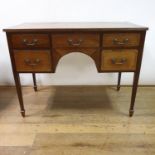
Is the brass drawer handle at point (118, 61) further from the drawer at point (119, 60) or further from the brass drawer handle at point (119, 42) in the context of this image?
the brass drawer handle at point (119, 42)

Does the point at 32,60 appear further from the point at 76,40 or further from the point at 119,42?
the point at 119,42

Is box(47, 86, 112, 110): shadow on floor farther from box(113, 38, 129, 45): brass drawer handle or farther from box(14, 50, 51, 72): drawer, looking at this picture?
box(113, 38, 129, 45): brass drawer handle

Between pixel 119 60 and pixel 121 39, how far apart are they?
15cm

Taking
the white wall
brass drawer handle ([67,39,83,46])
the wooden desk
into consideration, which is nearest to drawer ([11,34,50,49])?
the wooden desk

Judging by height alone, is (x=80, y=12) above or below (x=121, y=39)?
above

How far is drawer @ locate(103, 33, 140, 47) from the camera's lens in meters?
1.21

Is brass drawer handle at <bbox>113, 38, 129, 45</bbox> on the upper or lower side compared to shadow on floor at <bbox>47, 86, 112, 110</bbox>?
upper

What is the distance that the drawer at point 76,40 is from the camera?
1.22m

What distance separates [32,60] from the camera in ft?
4.25

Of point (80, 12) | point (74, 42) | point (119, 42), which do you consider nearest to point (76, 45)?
point (74, 42)

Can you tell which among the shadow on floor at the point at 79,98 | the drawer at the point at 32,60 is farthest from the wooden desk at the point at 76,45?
the shadow on floor at the point at 79,98

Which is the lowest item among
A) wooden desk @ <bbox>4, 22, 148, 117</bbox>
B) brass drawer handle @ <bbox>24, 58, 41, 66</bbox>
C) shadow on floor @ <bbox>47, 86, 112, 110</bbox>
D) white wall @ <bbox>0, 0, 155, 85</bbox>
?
shadow on floor @ <bbox>47, 86, 112, 110</bbox>

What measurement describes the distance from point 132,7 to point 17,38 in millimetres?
1118

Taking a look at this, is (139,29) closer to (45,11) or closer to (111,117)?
(111,117)
